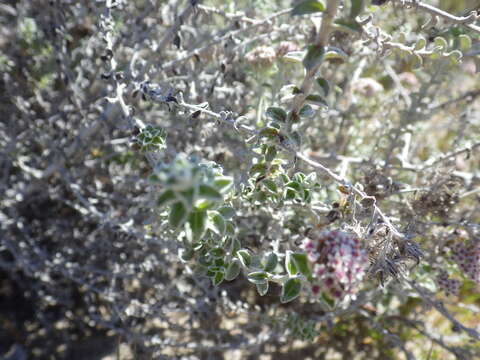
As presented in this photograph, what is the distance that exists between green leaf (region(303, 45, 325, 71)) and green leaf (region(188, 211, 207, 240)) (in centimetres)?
37

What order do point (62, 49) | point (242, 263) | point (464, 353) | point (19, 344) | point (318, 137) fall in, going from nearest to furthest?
1. point (242, 263)
2. point (464, 353)
3. point (62, 49)
4. point (19, 344)
5. point (318, 137)

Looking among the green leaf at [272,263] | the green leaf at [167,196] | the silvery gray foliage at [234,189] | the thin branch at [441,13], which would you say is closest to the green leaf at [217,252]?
the silvery gray foliage at [234,189]

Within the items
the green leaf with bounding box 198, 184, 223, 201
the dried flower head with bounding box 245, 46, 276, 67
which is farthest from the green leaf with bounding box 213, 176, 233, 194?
the dried flower head with bounding box 245, 46, 276, 67

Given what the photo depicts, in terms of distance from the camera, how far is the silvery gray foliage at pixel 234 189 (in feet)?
3.76

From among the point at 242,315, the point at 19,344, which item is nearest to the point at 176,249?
the point at 242,315

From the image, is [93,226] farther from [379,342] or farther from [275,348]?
[379,342]

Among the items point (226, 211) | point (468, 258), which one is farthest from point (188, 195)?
point (468, 258)

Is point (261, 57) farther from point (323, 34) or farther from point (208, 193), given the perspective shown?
point (208, 193)

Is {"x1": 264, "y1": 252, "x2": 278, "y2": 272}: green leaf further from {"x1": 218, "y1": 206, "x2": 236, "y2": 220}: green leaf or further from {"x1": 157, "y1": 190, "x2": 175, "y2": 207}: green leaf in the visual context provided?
{"x1": 157, "y1": 190, "x2": 175, "y2": 207}: green leaf

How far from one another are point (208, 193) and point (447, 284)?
1.25m

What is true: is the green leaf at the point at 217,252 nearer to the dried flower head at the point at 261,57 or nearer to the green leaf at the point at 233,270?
the green leaf at the point at 233,270

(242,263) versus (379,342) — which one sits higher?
(242,263)

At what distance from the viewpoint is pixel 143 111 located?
Answer: 2.39 m

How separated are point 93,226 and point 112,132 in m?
0.57
